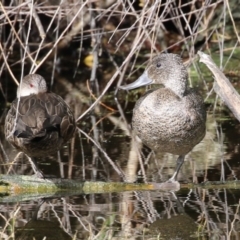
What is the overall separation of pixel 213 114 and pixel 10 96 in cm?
297

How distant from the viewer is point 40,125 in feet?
19.1

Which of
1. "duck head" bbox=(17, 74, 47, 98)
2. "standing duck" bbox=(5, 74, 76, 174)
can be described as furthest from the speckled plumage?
"duck head" bbox=(17, 74, 47, 98)

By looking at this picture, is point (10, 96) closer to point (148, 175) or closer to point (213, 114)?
point (213, 114)

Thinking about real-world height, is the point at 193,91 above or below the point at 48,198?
above

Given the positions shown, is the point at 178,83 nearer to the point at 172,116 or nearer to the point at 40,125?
the point at 172,116

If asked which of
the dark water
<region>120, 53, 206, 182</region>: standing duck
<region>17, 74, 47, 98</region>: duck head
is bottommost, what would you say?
the dark water

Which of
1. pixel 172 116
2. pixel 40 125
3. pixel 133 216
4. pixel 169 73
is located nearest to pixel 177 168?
pixel 172 116

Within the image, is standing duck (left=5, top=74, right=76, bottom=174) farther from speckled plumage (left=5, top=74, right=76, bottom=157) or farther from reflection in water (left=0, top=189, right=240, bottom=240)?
reflection in water (left=0, top=189, right=240, bottom=240)

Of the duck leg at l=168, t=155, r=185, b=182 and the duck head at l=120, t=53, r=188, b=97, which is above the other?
the duck head at l=120, t=53, r=188, b=97

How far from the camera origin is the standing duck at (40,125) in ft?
18.9

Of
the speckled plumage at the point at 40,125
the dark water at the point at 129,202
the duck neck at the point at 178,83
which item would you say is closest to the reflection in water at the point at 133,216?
the dark water at the point at 129,202

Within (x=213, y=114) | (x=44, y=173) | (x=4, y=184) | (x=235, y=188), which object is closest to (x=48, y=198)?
(x=4, y=184)

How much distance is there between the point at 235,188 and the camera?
19.7 ft

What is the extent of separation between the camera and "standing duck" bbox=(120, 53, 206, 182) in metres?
6.31
